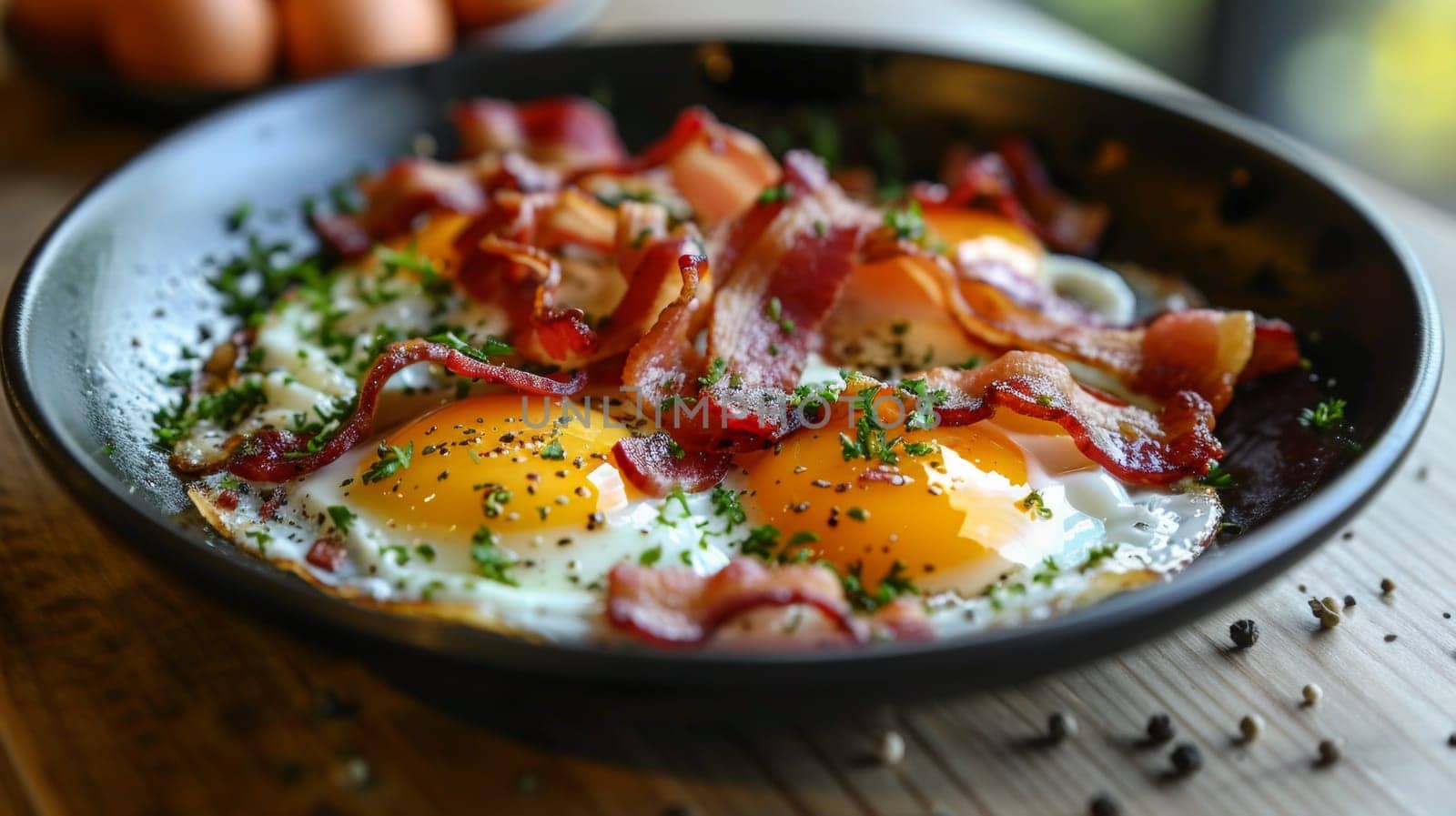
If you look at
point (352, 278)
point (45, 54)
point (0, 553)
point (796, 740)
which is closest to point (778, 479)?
point (796, 740)

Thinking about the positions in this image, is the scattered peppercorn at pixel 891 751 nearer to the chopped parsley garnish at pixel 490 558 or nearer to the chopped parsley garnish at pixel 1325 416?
the chopped parsley garnish at pixel 490 558

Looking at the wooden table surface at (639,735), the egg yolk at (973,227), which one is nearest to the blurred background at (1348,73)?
the egg yolk at (973,227)

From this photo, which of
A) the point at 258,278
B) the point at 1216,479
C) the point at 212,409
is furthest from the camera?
the point at 258,278

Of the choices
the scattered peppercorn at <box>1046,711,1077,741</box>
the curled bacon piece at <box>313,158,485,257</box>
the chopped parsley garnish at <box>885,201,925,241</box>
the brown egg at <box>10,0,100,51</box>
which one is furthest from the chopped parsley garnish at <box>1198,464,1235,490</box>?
the brown egg at <box>10,0,100,51</box>

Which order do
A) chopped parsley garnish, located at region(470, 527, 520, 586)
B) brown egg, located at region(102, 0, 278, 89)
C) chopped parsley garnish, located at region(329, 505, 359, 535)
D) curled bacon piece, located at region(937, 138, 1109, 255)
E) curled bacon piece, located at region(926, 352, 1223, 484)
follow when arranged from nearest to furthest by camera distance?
chopped parsley garnish, located at region(470, 527, 520, 586), chopped parsley garnish, located at region(329, 505, 359, 535), curled bacon piece, located at region(926, 352, 1223, 484), curled bacon piece, located at region(937, 138, 1109, 255), brown egg, located at region(102, 0, 278, 89)

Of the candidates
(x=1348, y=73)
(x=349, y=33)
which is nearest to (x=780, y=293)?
(x=349, y=33)

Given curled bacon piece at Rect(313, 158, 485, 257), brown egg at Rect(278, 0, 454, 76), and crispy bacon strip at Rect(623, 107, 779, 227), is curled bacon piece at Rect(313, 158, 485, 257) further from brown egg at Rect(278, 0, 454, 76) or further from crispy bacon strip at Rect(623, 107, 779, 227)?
brown egg at Rect(278, 0, 454, 76)

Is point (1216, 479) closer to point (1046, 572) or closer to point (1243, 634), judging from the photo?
point (1243, 634)
